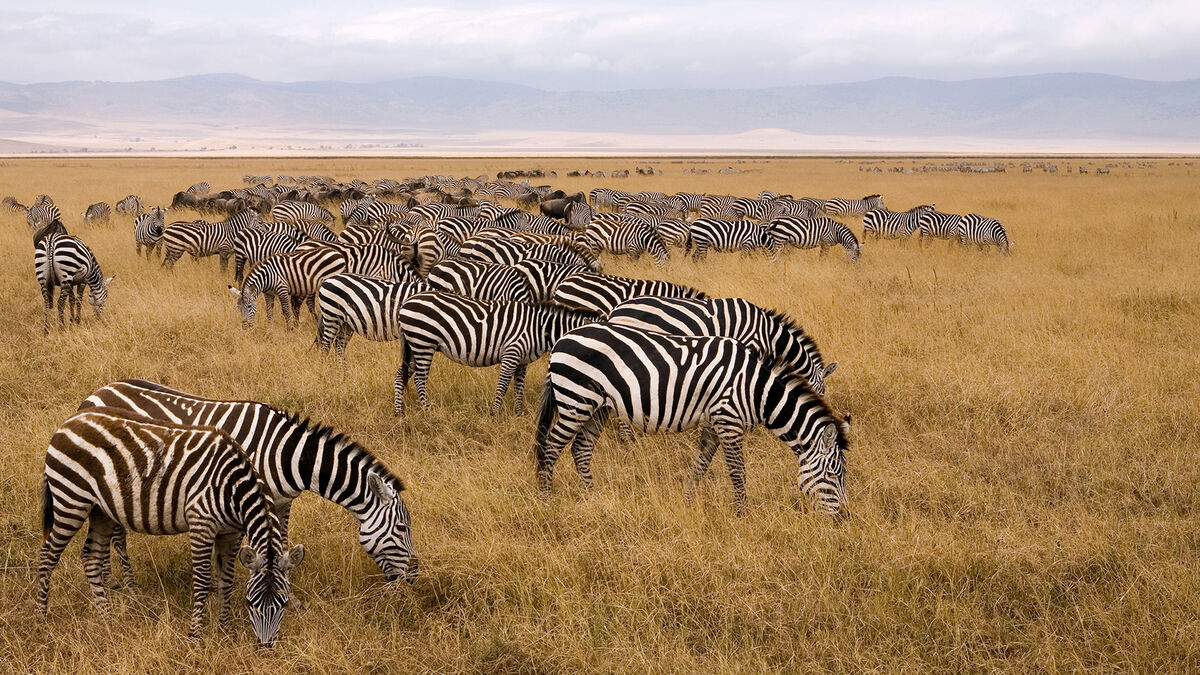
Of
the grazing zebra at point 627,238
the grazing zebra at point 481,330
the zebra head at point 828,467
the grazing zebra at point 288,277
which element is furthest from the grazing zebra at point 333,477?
the grazing zebra at point 627,238

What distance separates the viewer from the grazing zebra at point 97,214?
23239mm

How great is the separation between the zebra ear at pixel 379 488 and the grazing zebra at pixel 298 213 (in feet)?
55.4

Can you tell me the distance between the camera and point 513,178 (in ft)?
167

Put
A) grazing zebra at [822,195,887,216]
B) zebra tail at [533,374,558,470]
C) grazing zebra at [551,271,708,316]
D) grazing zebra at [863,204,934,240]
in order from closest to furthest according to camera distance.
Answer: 1. zebra tail at [533,374,558,470]
2. grazing zebra at [551,271,708,316]
3. grazing zebra at [863,204,934,240]
4. grazing zebra at [822,195,887,216]

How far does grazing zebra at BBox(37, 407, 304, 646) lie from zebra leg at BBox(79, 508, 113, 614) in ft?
0.40

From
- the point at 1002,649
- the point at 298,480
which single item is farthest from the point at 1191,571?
the point at 298,480

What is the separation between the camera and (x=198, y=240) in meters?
16.3

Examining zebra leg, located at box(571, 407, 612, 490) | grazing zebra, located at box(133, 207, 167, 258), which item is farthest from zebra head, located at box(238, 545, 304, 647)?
grazing zebra, located at box(133, 207, 167, 258)

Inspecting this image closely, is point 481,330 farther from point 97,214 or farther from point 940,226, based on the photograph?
point 97,214

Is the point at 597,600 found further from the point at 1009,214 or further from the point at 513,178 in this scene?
the point at 513,178

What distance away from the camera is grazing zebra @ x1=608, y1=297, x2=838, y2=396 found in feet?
26.2

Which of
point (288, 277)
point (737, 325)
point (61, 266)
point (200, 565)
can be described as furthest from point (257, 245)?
point (200, 565)

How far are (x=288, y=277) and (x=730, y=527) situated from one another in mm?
8517

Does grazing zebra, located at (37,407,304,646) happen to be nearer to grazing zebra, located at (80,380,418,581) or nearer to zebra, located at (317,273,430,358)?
grazing zebra, located at (80,380,418,581)
